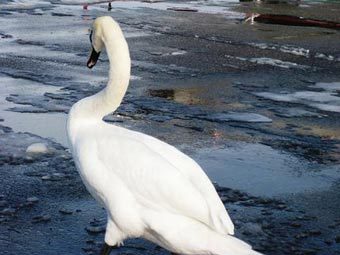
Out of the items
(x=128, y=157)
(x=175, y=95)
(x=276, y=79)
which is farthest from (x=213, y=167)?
(x=276, y=79)

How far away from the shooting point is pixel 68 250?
201 inches

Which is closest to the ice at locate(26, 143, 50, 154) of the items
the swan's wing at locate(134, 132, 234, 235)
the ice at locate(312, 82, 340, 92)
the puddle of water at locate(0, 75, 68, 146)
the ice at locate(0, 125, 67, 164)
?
the ice at locate(0, 125, 67, 164)

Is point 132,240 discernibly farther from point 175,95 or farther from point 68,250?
point 175,95

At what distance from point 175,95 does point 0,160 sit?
3.88 meters

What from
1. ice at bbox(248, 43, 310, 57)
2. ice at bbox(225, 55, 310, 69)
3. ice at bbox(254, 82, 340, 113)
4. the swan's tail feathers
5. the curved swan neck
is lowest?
ice at bbox(248, 43, 310, 57)

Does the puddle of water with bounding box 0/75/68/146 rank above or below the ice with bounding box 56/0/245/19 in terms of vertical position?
above

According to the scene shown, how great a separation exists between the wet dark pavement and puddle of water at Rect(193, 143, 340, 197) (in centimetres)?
1

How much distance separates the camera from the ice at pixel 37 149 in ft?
24.1

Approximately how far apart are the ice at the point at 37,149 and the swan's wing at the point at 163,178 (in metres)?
2.68

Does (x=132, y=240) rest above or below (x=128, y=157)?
below

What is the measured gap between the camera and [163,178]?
174 inches

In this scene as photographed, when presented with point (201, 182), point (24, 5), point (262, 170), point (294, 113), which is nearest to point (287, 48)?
point (294, 113)

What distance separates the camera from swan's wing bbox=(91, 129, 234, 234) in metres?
4.33

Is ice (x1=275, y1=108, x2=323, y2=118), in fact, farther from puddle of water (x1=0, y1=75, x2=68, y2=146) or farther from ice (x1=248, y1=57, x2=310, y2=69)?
ice (x1=248, y1=57, x2=310, y2=69)
